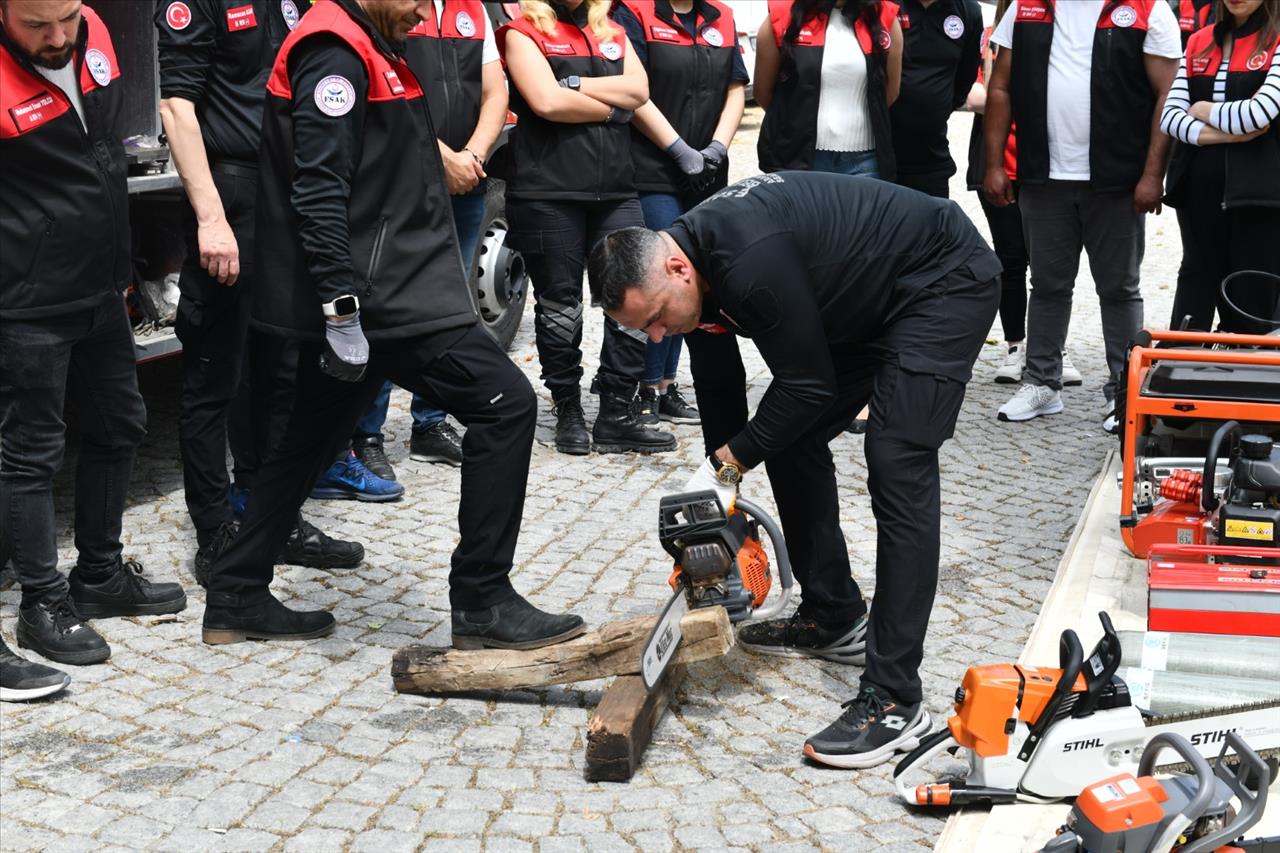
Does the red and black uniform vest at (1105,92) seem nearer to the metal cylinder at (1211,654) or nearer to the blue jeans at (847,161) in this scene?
the blue jeans at (847,161)

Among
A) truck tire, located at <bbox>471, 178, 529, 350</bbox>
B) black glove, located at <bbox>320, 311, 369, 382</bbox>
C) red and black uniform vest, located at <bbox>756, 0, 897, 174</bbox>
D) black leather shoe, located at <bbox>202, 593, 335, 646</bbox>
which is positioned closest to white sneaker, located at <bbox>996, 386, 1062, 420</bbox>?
red and black uniform vest, located at <bbox>756, 0, 897, 174</bbox>

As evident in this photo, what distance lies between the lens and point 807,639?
4.64 m

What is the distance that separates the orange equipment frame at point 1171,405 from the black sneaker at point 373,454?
115 inches

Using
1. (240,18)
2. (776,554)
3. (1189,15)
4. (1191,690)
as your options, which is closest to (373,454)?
(240,18)

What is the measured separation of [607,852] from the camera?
3510 mm

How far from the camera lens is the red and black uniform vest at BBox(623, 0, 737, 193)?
6.61 metres

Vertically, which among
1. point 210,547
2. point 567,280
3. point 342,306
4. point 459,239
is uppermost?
point 342,306

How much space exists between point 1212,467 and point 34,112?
3.55 metres

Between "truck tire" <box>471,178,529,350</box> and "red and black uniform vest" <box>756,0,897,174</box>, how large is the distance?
1.46 m

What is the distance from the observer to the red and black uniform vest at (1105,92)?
21.5 ft

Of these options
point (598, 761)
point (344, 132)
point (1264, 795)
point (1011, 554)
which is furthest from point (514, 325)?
point (1264, 795)

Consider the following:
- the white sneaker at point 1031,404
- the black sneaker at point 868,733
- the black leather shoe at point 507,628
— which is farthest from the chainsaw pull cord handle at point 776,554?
the white sneaker at point 1031,404

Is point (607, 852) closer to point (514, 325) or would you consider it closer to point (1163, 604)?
point (1163, 604)

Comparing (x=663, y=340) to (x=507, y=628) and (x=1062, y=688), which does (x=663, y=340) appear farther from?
(x=1062, y=688)
